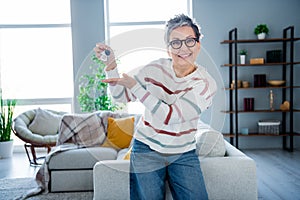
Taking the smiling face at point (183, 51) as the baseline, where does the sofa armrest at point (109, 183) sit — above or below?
below

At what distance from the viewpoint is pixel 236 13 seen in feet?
15.3

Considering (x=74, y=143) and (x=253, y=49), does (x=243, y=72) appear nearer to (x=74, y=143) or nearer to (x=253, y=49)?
(x=253, y=49)

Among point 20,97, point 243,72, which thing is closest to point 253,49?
point 243,72

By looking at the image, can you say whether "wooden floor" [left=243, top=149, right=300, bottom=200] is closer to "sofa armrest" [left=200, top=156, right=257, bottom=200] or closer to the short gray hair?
"sofa armrest" [left=200, top=156, right=257, bottom=200]

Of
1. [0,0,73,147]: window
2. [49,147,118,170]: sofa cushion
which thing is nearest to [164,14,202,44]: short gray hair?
[49,147,118,170]: sofa cushion

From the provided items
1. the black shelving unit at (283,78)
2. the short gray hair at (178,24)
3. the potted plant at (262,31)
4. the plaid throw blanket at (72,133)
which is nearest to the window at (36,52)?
the plaid throw blanket at (72,133)

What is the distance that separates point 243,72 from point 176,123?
396cm

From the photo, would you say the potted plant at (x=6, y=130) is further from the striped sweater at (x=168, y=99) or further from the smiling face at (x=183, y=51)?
the smiling face at (x=183, y=51)

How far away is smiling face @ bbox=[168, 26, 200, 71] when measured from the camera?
96 cm

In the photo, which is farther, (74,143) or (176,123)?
(74,143)

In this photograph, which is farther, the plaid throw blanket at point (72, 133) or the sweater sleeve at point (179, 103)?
the plaid throw blanket at point (72, 133)

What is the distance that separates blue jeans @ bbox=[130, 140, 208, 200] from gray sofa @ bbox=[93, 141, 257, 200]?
0.46m

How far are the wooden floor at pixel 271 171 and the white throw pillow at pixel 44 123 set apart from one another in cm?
48

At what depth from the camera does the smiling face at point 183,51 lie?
3.14ft
